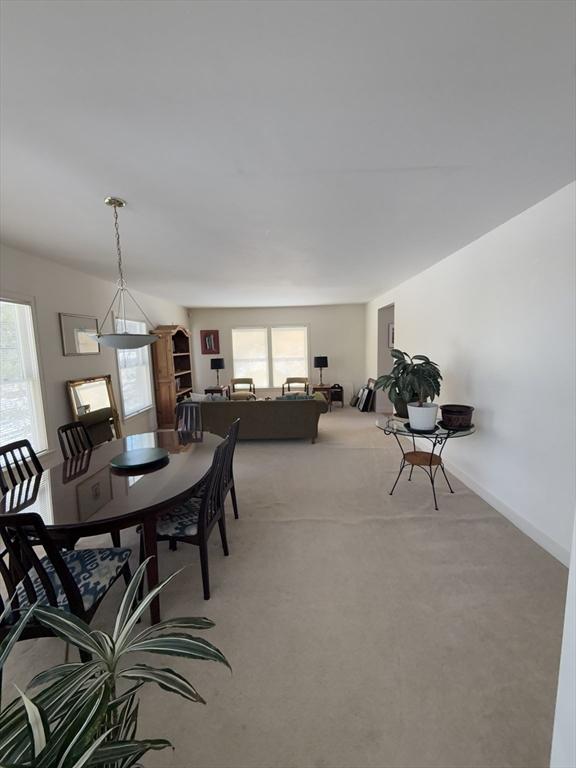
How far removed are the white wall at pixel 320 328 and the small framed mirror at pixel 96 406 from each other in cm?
404

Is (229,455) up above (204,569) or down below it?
above

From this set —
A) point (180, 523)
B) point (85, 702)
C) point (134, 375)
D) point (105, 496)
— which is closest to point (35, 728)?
point (85, 702)

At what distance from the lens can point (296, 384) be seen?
344 inches

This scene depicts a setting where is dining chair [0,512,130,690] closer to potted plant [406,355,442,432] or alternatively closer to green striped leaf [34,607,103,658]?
green striped leaf [34,607,103,658]

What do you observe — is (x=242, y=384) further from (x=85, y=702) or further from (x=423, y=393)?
(x=85, y=702)

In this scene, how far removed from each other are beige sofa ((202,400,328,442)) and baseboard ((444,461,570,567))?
2.14 meters

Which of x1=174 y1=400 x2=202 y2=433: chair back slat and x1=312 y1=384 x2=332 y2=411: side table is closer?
x1=174 y1=400 x2=202 y2=433: chair back slat

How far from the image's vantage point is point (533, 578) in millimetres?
2199

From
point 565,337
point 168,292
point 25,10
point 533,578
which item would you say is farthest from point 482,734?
point 168,292

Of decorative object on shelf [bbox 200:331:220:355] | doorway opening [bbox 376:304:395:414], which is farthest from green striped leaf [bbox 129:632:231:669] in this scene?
decorative object on shelf [bbox 200:331:220:355]

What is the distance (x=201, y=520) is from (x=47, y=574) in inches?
30.5

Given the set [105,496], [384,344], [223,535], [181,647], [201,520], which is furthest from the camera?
[384,344]

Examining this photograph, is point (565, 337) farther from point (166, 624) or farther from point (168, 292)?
point (168, 292)

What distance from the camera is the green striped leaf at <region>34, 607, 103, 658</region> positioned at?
0.83 m
